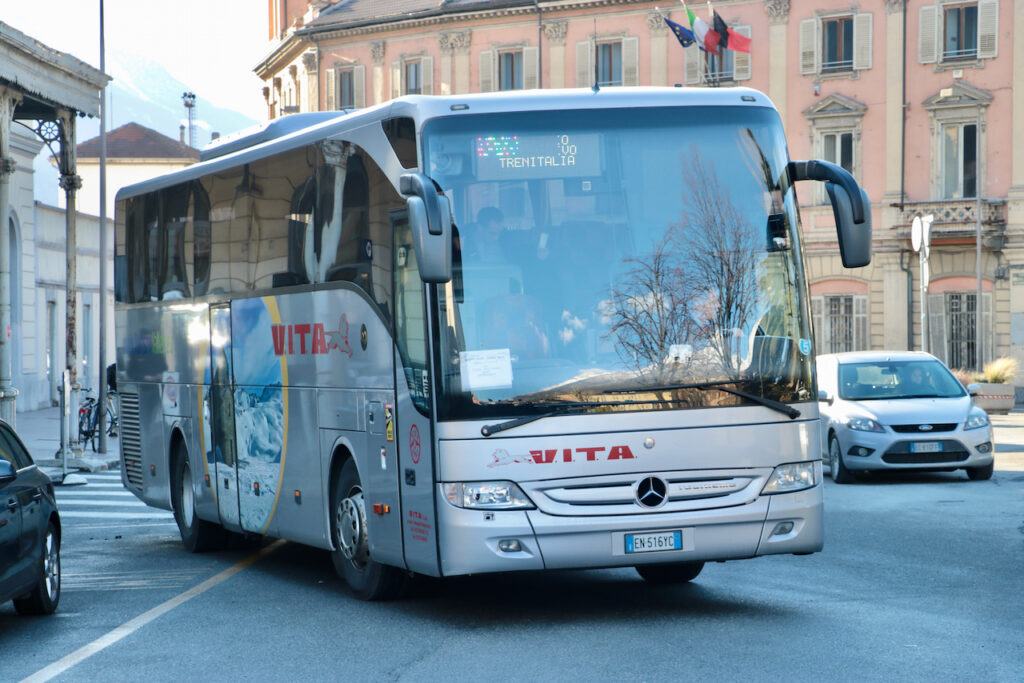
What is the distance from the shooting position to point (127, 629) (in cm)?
951

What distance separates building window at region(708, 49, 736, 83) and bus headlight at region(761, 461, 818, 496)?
Result: 141 ft

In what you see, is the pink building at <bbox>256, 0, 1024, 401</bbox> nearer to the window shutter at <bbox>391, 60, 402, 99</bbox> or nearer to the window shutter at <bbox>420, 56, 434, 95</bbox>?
the window shutter at <bbox>420, 56, 434, 95</bbox>

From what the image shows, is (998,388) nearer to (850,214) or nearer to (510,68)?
(510,68)

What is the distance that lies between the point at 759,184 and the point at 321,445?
368 cm

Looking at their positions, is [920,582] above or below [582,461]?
below

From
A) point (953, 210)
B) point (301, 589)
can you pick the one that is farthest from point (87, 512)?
point (953, 210)

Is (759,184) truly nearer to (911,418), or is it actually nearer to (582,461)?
(582,461)

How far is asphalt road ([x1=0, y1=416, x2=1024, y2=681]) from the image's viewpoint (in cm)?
787

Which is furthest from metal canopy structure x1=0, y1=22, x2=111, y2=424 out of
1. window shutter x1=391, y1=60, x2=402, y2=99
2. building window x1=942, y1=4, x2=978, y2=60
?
window shutter x1=391, y1=60, x2=402, y2=99

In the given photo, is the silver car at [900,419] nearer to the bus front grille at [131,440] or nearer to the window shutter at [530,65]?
the bus front grille at [131,440]

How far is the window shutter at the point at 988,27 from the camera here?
47219 mm

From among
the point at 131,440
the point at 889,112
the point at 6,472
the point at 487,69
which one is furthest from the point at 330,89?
the point at 6,472

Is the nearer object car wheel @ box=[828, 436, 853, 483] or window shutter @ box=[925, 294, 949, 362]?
car wheel @ box=[828, 436, 853, 483]

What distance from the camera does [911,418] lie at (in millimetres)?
18828
